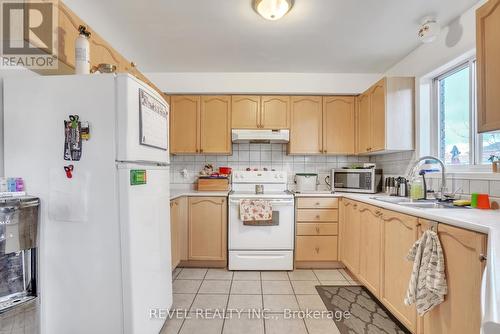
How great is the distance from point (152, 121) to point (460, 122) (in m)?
2.47

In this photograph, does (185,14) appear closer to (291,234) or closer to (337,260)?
(291,234)

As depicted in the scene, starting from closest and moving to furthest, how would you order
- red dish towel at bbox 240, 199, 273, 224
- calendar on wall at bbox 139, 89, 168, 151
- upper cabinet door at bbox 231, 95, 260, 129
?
calendar on wall at bbox 139, 89, 168, 151 < red dish towel at bbox 240, 199, 273, 224 < upper cabinet door at bbox 231, 95, 260, 129

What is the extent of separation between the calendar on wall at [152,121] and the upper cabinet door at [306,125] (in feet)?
5.95

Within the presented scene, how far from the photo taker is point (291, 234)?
8.88ft

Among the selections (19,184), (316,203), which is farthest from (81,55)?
(316,203)

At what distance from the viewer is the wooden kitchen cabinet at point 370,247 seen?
6.35 feet

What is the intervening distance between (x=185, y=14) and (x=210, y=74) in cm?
116

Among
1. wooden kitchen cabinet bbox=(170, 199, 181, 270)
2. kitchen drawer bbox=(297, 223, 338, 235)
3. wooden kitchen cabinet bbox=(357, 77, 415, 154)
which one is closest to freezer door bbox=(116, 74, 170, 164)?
wooden kitchen cabinet bbox=(170, 199, 181, 270)

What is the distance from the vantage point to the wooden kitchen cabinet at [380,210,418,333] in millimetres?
1533

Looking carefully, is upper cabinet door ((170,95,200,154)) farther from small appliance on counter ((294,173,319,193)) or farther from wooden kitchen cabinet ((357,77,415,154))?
wooden kitchen cabinet ((357,77,415,154))

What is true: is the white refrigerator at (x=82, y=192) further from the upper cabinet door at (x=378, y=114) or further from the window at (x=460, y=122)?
the window at (x=460, y=122)

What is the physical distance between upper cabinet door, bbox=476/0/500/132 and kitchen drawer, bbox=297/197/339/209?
1562 millimetres

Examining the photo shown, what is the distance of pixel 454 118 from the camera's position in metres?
2.13

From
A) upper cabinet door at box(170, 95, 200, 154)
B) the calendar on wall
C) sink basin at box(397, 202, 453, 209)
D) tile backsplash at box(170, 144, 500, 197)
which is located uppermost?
upper cabinet door at box(170, 95, 200, 154)
